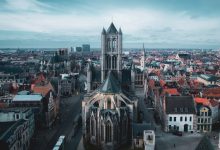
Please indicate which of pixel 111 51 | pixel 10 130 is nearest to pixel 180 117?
pixel 111 51

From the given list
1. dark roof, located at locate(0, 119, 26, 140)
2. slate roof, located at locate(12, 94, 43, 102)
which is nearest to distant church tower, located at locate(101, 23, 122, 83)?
slate roof, located at locate(12, 94, 43, 102)

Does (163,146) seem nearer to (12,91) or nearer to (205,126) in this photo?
(205,126)

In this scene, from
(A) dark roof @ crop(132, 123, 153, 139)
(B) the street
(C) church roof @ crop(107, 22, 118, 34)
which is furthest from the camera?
(C) church roof @ crop(107, 22, 118, 34)

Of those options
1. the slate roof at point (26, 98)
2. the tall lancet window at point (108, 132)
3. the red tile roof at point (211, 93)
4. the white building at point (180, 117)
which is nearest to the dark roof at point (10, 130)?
the slate roof at point (26, 98)

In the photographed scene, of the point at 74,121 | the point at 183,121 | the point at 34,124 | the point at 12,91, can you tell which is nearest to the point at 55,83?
the point at 12,91

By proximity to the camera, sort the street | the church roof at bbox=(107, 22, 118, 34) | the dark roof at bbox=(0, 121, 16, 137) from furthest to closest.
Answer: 1. the church roof at bbox=(107, 22, 118, 34)
2. the street
3. the dark roof at bbox=(0, 121, 16, 137)

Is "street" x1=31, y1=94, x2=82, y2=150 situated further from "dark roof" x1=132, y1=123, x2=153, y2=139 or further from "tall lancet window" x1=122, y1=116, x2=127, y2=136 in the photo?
"dark roof" x1=132, y1=123, x2=153, y2=139

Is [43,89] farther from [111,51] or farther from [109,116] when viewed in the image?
[109,116]

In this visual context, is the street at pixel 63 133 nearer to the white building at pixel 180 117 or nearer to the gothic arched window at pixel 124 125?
the gothic arched window at pixel 124 125
